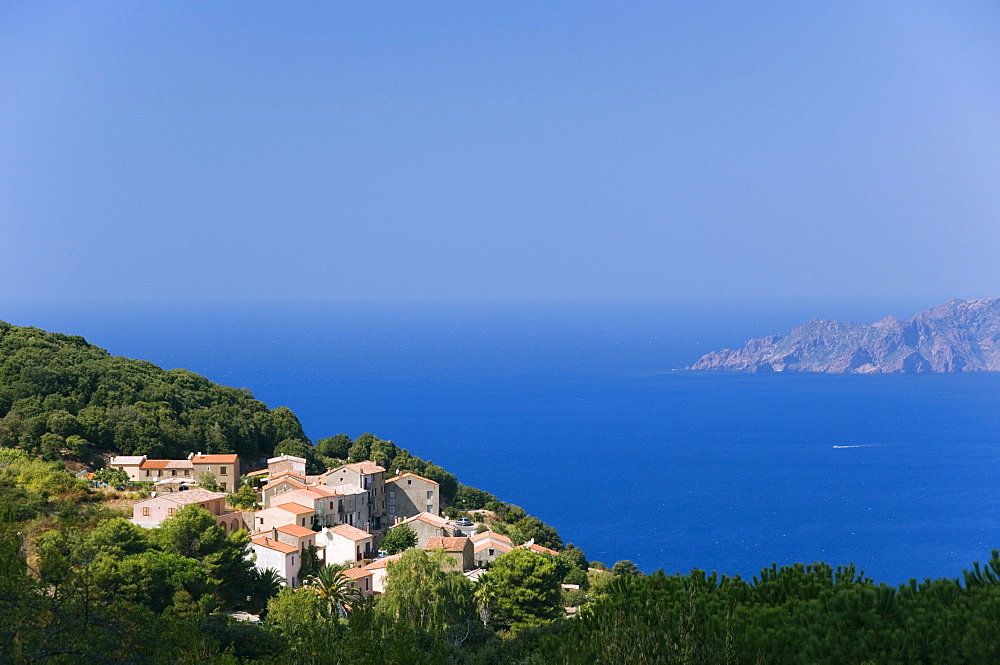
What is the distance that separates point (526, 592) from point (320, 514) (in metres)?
11.4

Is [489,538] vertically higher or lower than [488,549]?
higher

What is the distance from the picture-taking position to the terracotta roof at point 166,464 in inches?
1548

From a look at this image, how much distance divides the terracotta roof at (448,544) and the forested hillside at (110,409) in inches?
566

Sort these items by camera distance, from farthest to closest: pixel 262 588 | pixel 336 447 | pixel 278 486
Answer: pixel 336 447, pixel 278 486, pixel 262 588

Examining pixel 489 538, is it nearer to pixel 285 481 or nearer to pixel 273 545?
pixel 285 481

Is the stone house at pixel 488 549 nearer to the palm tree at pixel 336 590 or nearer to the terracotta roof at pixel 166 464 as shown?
the palm tree at pixel 336 590

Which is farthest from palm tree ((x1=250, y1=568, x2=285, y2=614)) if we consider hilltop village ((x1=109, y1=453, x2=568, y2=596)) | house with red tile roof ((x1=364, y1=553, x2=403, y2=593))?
house with red tile roof ((x1=364, y1=553, x2=403, y2=593))

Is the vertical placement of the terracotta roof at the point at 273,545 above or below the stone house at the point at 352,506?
above

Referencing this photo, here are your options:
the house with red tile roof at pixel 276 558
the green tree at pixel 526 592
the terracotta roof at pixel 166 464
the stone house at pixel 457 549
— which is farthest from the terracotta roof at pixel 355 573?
the terracotta roof at pixel 166 464

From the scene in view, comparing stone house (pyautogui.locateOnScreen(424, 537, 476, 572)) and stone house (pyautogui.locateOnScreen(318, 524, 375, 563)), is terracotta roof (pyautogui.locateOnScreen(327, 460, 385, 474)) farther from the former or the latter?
stone house (pyautogui.locateOnScreen(424, 537, 476, 572))

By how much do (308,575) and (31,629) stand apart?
22164 mm

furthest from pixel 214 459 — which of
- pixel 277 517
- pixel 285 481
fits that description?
pixel 277 517

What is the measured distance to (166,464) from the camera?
39.7m

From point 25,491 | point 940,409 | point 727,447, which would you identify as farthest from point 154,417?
point 940,409
